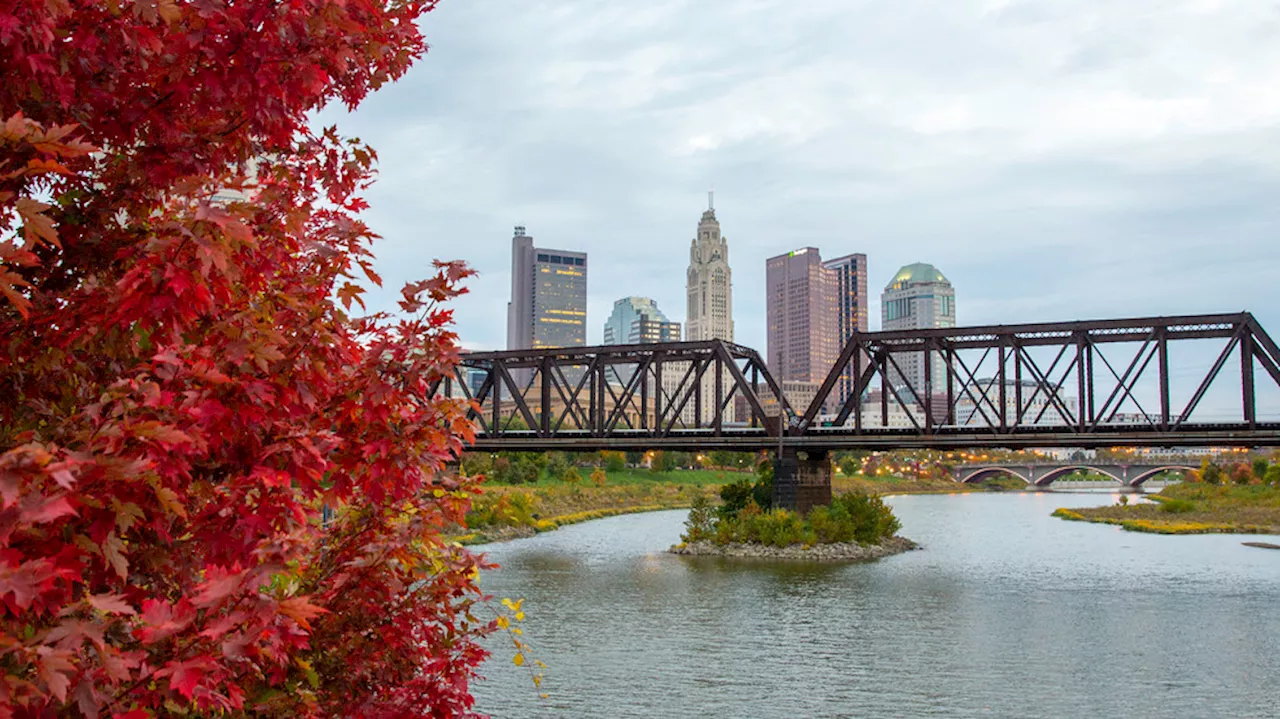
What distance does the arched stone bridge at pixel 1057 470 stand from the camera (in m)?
158

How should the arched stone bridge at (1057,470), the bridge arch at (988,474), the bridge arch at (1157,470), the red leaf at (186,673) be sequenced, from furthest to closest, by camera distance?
the bridge arch at (988,474) < the arched stone bridge at (1057,470) < the bridge arch at (1157,470) < the red leaf at (186,673)

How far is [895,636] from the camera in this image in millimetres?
30875

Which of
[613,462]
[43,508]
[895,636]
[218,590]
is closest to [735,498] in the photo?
[895,636]

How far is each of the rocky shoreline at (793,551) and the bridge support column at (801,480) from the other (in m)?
3.35

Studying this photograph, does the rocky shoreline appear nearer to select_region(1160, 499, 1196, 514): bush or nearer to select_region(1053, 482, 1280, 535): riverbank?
select_region(1053, 482, 1280, 535): riverbank

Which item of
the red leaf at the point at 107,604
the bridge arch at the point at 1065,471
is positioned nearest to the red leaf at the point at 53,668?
the red leaf at the point at 107,604

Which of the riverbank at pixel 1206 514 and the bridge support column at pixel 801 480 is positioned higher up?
the bridge support column at pixel 801 480

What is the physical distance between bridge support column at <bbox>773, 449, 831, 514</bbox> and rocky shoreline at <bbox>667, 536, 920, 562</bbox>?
3.35 m

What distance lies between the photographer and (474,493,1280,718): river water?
22594mm

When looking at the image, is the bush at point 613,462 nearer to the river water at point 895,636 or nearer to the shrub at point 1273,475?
the shrub at point 1273,475

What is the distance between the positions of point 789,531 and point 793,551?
1544 millimetres

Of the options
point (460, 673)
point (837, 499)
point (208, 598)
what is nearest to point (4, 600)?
point (208, 598)

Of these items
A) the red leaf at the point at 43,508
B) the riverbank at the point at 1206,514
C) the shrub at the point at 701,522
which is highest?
the red leaf at the point at 43,508

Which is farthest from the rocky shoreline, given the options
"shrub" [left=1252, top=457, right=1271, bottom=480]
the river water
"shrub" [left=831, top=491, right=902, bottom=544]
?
"shrub" [left=1252, top=457, right=1271, bottom=480]
